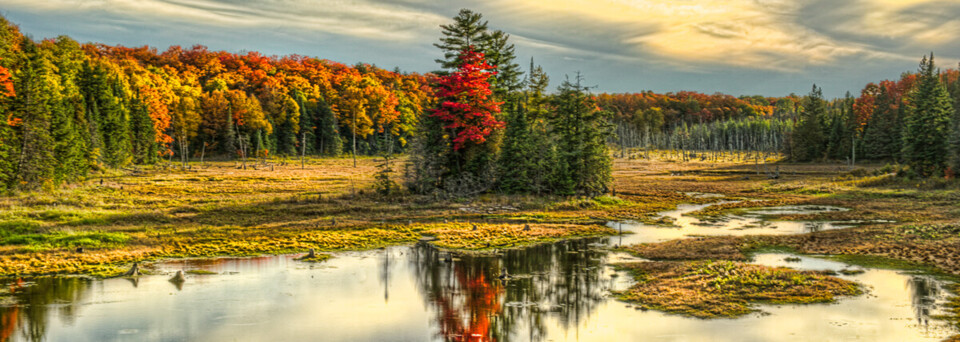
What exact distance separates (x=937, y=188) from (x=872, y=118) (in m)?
54.1

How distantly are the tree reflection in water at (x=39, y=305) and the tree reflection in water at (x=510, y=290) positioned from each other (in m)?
11.8

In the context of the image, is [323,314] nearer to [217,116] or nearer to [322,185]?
[322,185]

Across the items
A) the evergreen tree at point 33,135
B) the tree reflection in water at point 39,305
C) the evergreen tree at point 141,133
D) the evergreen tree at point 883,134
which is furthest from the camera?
the evergreen tree at point 883,134

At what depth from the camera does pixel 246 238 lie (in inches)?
1233

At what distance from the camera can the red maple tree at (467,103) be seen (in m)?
49.8

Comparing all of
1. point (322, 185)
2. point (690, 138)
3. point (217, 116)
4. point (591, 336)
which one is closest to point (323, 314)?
point (591, 336)

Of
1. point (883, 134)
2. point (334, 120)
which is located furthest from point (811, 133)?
point (334, 120)

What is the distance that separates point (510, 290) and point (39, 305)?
53.4 feet

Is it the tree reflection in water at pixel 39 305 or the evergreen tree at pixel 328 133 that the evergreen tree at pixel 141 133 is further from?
the tree reflection in water at pixel 39 305

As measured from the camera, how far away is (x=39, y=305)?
1873 cm

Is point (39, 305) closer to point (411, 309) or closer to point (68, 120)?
point (411, 309)

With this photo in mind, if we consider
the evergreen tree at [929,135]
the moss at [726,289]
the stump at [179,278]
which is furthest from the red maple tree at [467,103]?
the evergreen tree at [929,135]

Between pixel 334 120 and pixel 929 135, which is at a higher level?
pixel 334 120

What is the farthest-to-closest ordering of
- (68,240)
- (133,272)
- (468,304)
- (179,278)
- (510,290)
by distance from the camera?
(68,240), (133,272), (179,278), (510,290), (468,304)
